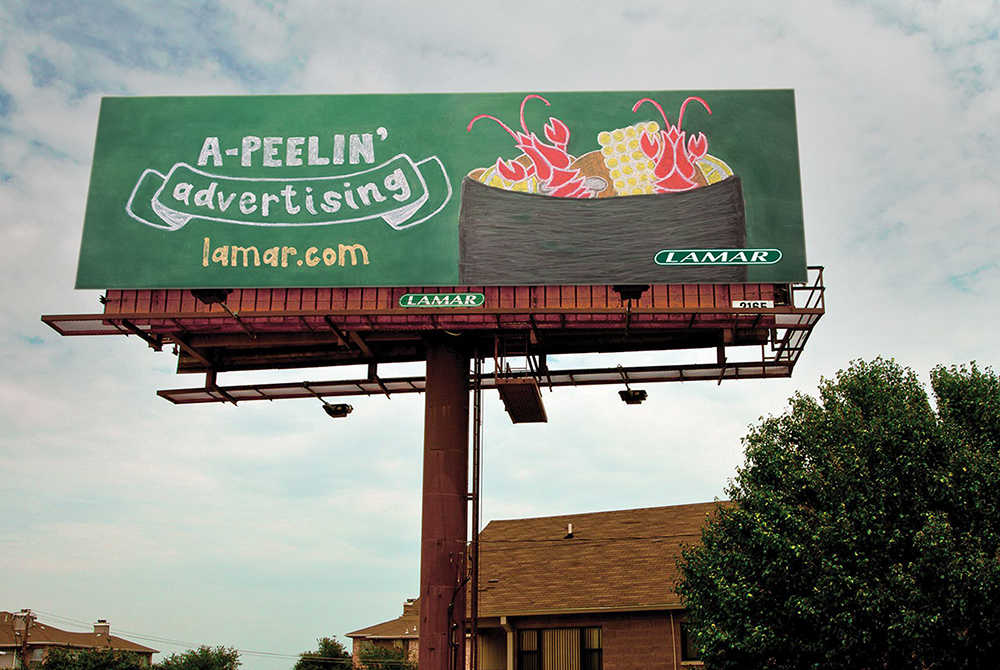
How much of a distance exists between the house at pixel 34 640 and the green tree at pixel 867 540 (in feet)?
178

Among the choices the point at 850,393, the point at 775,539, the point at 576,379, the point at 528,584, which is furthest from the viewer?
the point at 528,584

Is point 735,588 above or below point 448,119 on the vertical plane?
below

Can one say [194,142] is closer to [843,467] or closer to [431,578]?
[431,578]

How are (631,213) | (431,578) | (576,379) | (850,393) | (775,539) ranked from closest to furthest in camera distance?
(775,539)
(850,393)
(431,578)
(631,213)
(576,379)

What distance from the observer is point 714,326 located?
2383 centimetres

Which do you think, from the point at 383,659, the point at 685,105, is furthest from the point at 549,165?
the point at 383,659

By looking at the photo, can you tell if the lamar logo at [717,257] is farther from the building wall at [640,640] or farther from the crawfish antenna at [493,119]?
the building wall at [640,640]

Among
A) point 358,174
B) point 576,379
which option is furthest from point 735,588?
point 358,174

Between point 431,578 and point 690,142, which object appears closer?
point 431,578

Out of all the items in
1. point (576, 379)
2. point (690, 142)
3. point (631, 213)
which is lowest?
point (576, 379)

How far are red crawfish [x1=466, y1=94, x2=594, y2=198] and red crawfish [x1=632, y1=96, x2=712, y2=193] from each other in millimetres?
1902

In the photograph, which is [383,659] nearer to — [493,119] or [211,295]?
[211,295]

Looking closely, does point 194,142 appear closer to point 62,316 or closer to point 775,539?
point 62,316

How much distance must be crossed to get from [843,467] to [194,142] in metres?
18.4
